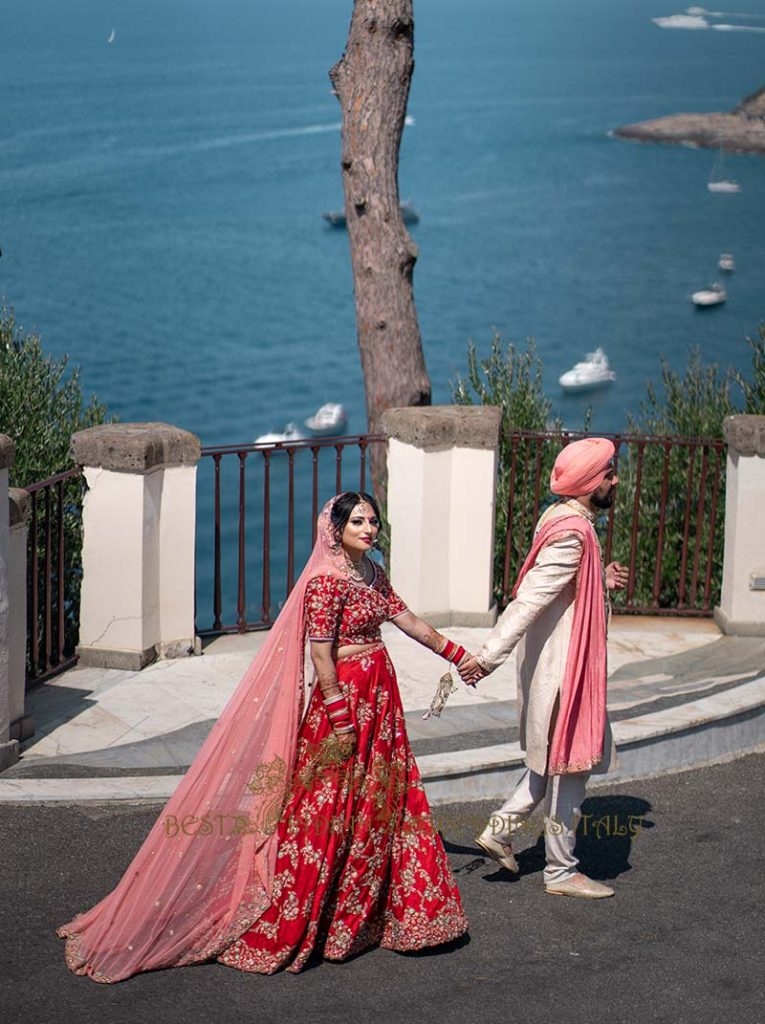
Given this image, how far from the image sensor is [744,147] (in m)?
55.4

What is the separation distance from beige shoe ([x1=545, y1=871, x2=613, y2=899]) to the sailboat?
178 feet

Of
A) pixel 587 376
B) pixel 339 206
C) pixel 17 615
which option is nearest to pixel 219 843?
pixel 17 615

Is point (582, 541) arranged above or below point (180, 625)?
above

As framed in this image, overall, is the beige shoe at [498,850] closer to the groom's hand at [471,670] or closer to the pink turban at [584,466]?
the groom's hand at [471,670]

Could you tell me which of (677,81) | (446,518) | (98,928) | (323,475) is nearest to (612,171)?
(677,81)

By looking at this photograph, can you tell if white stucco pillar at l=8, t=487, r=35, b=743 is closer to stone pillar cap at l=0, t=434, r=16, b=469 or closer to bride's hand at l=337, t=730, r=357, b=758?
stone pillar cap at l=0, t=434, r=16, b=469

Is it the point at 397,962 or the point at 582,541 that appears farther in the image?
the point at 582,541

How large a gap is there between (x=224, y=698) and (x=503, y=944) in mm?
2814

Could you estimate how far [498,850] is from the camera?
5410 millimetres

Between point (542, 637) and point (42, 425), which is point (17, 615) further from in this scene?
point (42, 425)

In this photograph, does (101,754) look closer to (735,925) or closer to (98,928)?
(98,928)

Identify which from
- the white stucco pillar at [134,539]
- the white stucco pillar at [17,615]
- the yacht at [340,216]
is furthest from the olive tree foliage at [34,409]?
the yacht at [340,216]

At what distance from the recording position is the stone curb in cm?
607

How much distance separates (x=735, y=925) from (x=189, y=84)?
59.1 meters
